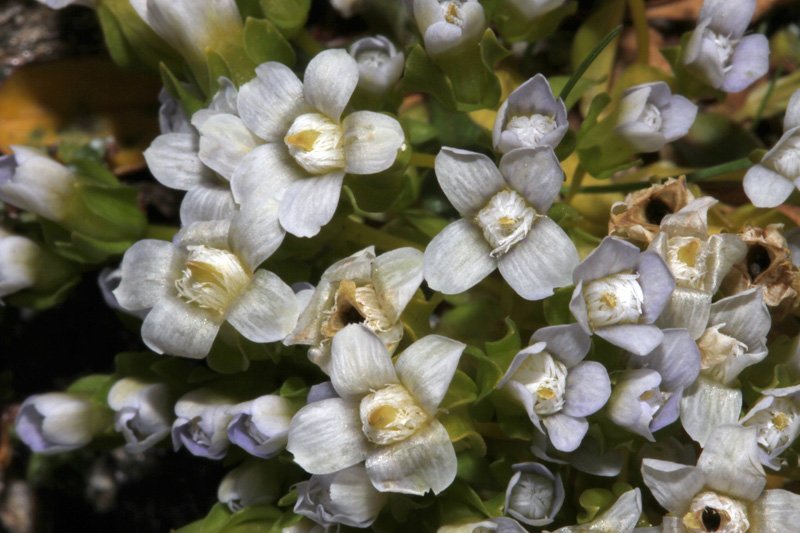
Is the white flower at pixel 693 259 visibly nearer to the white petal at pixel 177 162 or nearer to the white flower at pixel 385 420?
the white flower at pixel 385 420

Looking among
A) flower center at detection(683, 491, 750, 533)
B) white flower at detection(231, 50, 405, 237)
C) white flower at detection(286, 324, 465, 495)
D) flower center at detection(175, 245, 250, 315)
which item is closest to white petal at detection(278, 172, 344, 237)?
white flower at detection(231, 50, 405, 237)

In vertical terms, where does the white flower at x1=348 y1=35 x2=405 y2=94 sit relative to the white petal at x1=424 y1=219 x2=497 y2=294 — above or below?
above

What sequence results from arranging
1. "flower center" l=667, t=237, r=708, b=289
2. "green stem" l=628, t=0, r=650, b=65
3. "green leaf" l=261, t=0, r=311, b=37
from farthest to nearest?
"green stem" l=628, t=0, r=650, b=65, "green leaf" l=261, t=0, r=311, b=37, "flower center" l=667, t=237, r=708, b=289

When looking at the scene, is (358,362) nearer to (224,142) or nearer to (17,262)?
(224,142)

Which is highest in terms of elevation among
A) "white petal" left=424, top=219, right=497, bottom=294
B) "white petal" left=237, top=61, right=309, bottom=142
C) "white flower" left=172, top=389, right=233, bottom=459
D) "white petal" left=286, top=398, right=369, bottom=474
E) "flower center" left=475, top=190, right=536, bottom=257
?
"white petal" left=237, top=61, right=309, bottom=142

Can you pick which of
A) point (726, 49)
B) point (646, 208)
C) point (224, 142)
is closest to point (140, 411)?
point (224, 142)

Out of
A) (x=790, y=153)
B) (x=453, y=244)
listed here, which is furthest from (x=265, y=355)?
(x=790, y=153)

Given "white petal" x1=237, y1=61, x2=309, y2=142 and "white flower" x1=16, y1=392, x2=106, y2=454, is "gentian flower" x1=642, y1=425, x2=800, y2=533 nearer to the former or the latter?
"white petal" x1=237, y1=61, x2=309, y2=142
